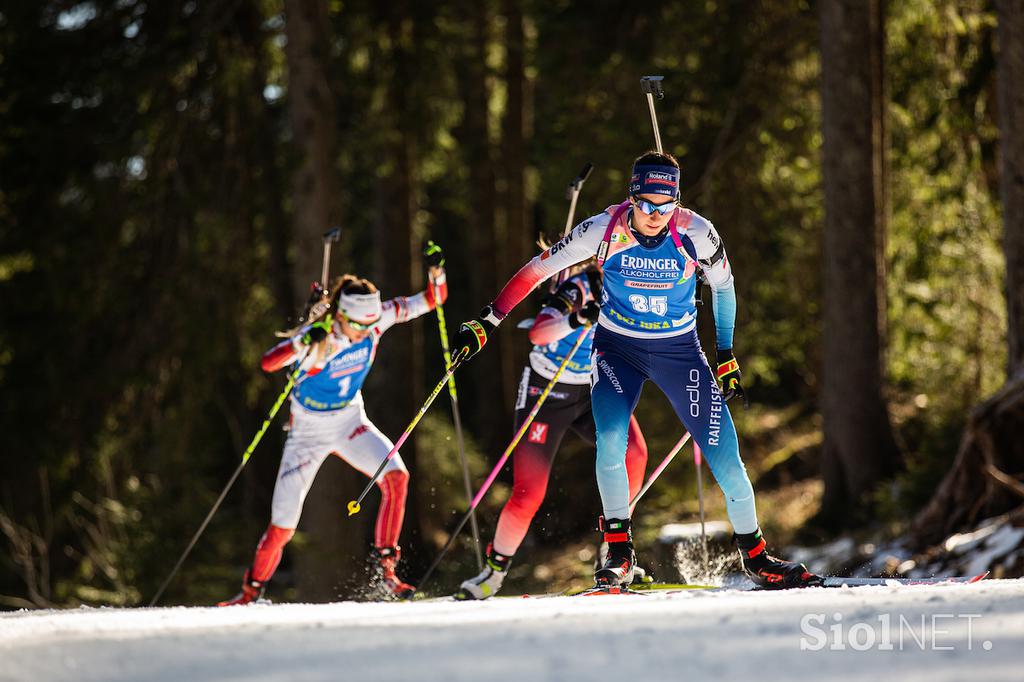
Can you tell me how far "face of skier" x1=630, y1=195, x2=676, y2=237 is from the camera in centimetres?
633

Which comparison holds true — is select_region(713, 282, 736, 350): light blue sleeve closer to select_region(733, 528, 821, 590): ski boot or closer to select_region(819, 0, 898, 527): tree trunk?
select_region(733, 528, 821, 590): ski boot

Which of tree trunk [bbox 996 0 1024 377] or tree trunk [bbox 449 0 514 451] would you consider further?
tree trunk [bbox 449 0 514 451]

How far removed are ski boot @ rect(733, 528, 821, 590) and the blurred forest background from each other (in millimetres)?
4707

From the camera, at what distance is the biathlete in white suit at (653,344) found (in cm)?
634

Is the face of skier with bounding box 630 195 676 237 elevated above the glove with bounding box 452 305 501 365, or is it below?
above

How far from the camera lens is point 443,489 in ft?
59.0


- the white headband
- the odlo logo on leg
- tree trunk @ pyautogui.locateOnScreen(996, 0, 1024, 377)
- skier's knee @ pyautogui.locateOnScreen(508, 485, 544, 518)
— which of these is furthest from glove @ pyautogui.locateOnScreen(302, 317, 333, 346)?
tree trunk @ pyautogui.locateOnScreen(996, 0, 1024, 377)

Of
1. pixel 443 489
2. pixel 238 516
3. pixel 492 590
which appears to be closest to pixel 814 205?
pixel 443 489

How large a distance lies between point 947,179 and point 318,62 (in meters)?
8.27

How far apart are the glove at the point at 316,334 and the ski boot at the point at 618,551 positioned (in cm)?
224

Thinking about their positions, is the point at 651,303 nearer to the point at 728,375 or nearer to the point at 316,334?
the point at 728,375

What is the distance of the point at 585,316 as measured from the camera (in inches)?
284

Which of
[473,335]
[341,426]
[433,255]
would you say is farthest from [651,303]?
[341,426]

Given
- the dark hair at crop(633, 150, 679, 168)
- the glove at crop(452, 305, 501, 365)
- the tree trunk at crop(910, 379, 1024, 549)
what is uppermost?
the dark hair at crop(633, 150, 679, 168)
